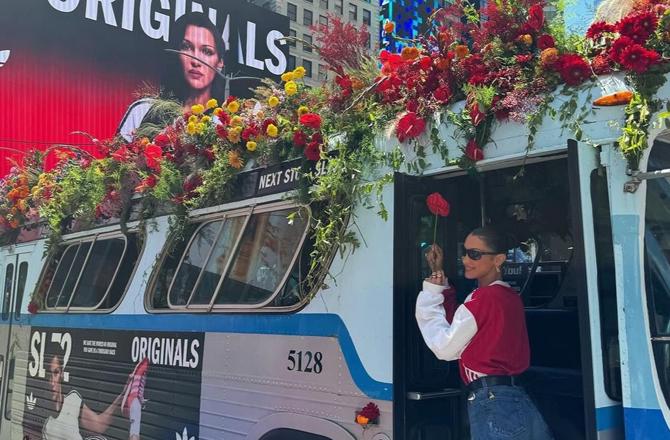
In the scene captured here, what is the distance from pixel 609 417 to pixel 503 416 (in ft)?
1.49

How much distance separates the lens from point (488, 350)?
295 centimetres

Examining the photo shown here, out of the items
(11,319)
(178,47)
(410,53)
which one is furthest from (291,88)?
→ (178,47)

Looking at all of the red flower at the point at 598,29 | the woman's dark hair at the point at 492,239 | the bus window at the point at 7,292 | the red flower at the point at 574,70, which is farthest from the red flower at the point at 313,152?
the bus window at the point at 7,292

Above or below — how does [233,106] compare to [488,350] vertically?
above

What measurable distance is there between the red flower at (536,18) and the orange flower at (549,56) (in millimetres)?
254

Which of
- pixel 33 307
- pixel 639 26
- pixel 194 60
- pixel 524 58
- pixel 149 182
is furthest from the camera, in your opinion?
pixel 194 60

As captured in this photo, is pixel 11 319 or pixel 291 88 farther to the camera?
pixel 11 319

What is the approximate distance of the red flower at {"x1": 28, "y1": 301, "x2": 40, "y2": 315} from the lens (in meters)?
6.50

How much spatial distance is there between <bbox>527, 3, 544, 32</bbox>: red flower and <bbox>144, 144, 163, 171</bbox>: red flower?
9.32ft

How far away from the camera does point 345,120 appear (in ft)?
12.2

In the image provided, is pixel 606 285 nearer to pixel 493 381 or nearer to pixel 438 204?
pixel 493 381

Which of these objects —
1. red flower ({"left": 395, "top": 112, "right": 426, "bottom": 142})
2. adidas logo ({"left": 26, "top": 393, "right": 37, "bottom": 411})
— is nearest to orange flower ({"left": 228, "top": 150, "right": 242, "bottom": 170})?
red flower ({"left": 395, "top": 112, "right": 426, "bottom": 142})

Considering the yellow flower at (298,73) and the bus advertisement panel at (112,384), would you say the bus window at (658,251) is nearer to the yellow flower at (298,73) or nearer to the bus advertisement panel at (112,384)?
the yellow flower at (298,73)

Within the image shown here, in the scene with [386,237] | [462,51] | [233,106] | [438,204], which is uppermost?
[233,106]
